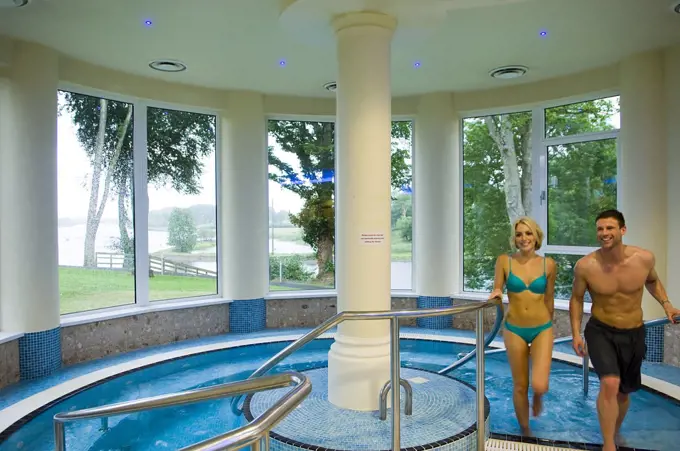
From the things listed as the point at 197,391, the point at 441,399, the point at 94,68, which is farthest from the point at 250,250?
the point at 197,391

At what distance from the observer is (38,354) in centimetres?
511

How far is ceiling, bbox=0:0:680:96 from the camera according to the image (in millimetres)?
4191

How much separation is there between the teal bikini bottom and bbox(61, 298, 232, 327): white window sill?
4619 millimetres

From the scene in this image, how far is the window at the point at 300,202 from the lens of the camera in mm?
7543

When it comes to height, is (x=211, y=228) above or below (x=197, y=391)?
above

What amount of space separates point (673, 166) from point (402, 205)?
11.4 feet

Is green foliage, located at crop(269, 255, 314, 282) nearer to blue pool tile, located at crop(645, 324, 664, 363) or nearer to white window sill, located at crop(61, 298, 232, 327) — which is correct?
white window sill, located at crop(61, 298, 232, 327)

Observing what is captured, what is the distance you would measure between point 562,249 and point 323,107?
3818 millimetres

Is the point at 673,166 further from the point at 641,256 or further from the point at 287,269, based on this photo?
the point at 287,269

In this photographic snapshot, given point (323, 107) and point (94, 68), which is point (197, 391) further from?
point (323, 107)

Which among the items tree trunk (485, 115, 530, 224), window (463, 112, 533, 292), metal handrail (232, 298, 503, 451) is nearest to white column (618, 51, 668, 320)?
window (463, 112, 533, 292)

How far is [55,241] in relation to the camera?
17.5ft

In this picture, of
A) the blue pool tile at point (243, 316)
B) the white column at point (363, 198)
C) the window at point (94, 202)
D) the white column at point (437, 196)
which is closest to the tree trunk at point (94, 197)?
the window at point (94, 202)

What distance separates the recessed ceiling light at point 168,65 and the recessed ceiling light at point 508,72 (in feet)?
11.9
